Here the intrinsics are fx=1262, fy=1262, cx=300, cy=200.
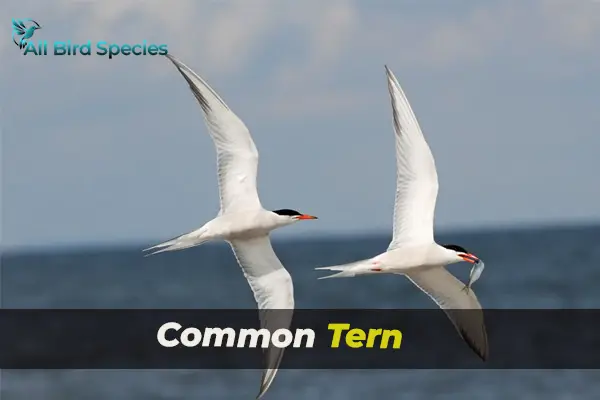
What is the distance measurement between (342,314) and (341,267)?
22.1m

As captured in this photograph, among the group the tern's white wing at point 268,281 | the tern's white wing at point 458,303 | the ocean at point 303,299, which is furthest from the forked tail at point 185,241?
the ocean at point 303,299

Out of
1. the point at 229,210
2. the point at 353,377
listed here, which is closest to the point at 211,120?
the point at 229,210

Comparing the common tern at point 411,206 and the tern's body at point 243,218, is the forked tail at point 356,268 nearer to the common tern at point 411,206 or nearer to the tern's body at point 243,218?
the common tern at point 411,206

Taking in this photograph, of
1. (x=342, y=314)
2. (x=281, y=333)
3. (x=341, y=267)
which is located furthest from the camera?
(x=342, y=314)

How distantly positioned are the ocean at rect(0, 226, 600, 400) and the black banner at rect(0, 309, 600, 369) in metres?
0.85

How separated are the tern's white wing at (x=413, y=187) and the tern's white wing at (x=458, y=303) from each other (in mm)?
900

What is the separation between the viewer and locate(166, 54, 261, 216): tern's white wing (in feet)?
37.6

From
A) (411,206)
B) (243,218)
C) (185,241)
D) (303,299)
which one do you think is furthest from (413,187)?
(303,299)

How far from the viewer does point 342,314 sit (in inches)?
1277

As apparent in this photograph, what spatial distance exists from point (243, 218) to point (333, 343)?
15.7 meters

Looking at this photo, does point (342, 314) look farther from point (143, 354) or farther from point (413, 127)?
point (413, 127)

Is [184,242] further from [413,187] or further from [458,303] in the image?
[458,303]

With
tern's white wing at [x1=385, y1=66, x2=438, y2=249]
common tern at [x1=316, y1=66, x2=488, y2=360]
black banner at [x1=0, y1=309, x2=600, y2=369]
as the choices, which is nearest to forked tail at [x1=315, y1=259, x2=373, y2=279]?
common tern at [x1=316, y1=66, x2=488, y2=360]

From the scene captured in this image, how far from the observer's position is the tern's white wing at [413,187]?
37.0ft
